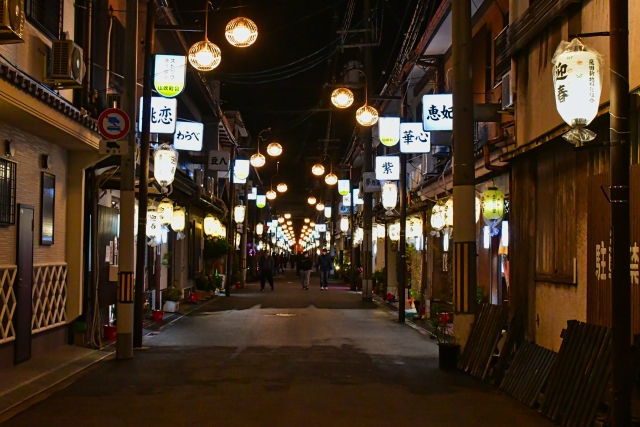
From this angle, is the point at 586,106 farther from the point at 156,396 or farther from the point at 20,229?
the point at 20,229

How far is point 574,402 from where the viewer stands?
945cm

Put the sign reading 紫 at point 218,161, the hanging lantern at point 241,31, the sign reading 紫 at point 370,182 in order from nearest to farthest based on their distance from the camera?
1. the hanging lantern at point 241,31
2. the sign reading 紫 at point 370,182
3. the sign reading 紫 at point 218,161

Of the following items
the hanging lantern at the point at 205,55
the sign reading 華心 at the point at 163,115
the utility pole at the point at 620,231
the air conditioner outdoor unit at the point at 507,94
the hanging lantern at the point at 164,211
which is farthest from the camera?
the hanging lantern at the point at 164,211

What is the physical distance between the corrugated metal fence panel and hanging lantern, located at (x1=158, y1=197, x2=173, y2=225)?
1539 centimetres

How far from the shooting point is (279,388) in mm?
12227

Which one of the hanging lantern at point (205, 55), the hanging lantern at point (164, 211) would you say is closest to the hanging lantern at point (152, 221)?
the hanging lantern at point (164, 211)

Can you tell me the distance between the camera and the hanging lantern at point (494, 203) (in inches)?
687

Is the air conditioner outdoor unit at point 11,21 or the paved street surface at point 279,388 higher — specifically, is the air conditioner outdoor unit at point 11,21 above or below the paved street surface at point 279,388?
above

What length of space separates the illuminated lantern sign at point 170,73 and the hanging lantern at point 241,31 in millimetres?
4325

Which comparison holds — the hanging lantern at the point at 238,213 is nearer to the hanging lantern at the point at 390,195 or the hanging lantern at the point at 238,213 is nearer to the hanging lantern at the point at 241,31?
the hanging lantern at the point at 390,195

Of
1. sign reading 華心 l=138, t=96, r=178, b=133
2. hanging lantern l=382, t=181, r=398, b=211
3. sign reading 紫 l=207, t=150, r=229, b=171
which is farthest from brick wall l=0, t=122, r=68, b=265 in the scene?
sign reading 紫 l=207, t=150, r=229, b=171

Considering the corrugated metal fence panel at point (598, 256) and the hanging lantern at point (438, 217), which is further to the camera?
the hanging lantern at point (438, 217)

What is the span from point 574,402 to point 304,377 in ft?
17.2

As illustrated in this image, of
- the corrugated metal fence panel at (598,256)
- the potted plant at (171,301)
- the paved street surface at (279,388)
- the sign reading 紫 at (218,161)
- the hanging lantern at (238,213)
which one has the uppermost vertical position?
the sign reading 紫 at (218,161)
